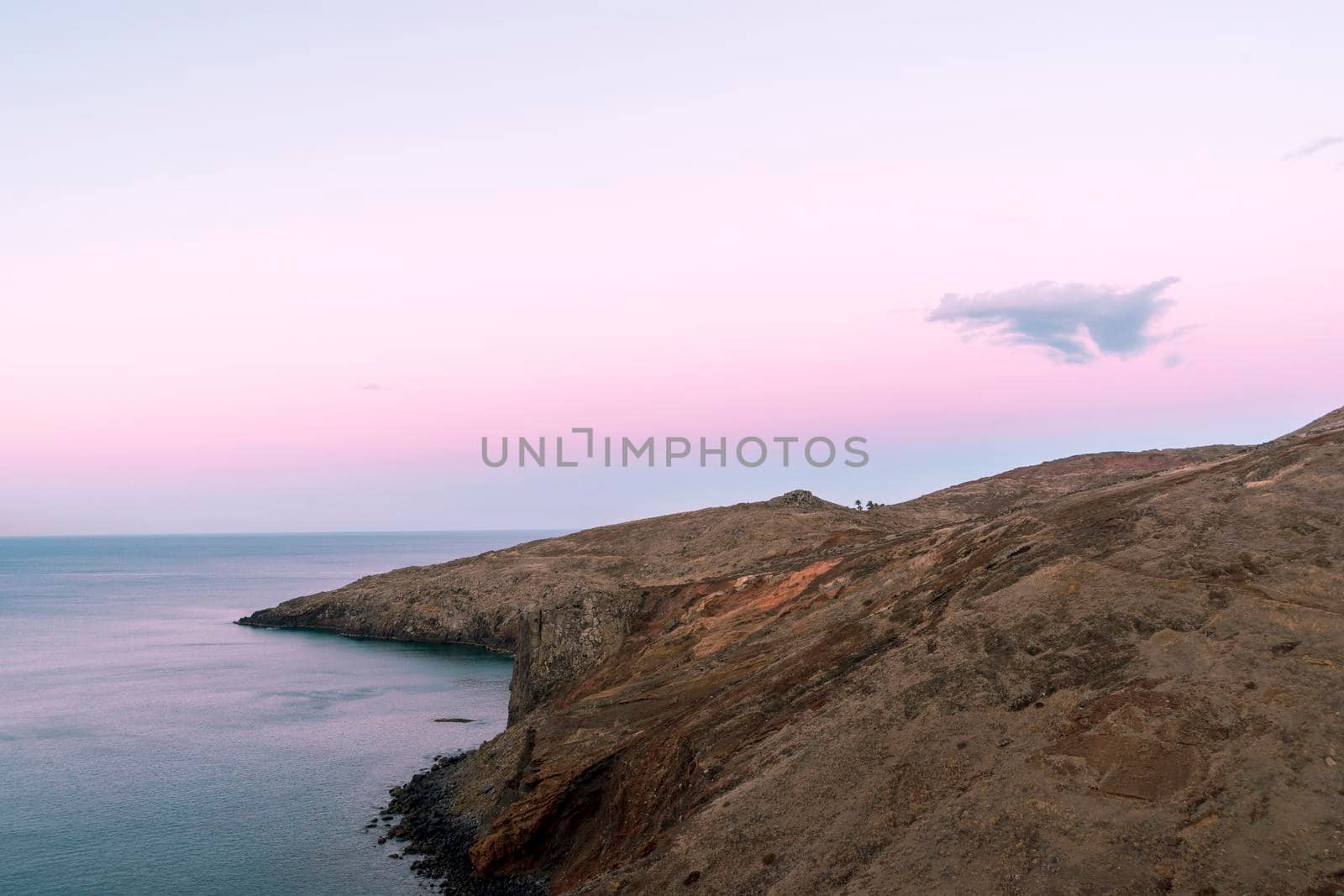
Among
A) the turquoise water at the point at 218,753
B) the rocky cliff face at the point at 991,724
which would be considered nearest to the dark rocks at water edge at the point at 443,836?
the rocky cliff face at the point at 991,724

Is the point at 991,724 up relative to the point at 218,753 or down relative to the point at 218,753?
up

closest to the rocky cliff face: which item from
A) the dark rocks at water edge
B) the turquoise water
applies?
the dark rocks at water edge

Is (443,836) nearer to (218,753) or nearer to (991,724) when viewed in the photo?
(218,753)

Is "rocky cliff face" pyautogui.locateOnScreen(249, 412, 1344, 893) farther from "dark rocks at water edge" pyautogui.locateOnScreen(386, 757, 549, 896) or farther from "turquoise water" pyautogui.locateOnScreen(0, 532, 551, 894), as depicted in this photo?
"turquoise water" pyautogui.locateOnScreen(0, 532, 551, 894)

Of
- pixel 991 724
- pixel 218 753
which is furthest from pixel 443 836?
pixel 991 724

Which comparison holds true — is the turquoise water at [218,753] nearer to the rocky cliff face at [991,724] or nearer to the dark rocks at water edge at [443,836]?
the dark rocks at water edge at [443,836]

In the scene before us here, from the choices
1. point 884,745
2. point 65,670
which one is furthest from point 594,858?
point 65,670
